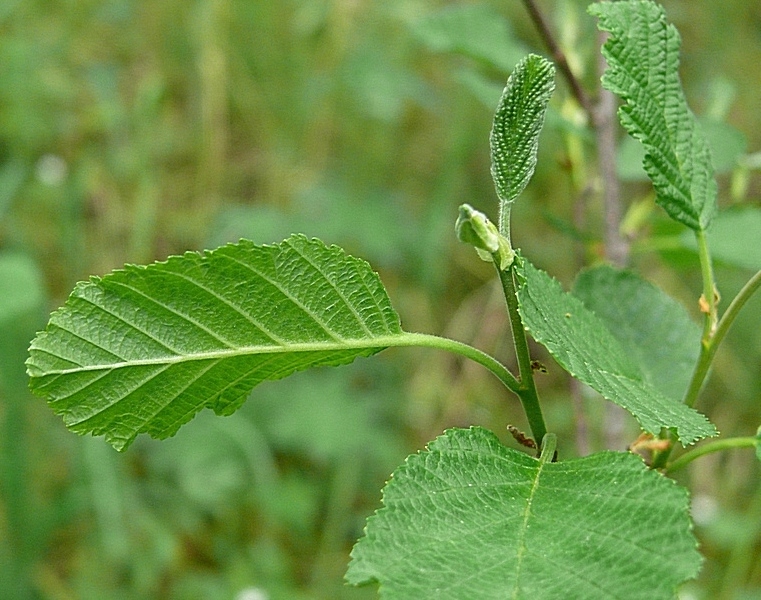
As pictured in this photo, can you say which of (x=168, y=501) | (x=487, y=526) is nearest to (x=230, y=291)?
(x=487, y=526)

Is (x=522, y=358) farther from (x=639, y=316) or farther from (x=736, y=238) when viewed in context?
(x=736, y=238)

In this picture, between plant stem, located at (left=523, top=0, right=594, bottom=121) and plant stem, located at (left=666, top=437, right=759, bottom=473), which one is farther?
plant stem, located at (left=523, top=0, right=594, bottom=121)

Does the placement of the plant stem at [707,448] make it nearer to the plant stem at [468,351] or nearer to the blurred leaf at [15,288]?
the plant stem at [468,351]

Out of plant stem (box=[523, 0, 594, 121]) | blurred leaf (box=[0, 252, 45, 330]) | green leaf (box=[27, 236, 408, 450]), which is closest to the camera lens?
green leaf (box=[27, 236, 408, 450])

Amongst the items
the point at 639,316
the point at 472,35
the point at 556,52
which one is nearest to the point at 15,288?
the point at 472,35

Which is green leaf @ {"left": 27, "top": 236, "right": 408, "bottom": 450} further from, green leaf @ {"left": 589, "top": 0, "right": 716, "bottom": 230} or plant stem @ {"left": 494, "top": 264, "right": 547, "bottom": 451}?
green leaf @ {"left": 589, "top": 0, "right": 716, "bottom": 230}

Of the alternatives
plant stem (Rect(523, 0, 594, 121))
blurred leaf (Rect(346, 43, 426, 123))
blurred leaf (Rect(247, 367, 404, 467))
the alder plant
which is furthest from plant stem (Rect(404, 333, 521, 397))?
blurred leaf (Rect(346, 43, 426, 123))

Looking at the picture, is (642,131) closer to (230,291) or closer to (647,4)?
(647,4)
